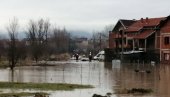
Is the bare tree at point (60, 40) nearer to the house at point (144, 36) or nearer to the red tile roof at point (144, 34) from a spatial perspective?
the house at point (144, 36)

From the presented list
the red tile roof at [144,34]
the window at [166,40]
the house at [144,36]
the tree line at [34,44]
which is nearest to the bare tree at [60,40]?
the tree line at [34,44]

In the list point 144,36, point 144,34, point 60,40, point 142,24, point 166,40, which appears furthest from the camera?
point 60,40

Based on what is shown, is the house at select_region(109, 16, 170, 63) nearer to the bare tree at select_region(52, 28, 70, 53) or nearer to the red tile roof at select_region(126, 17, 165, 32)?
the red tile roof at select_region(126, 17, 165, 32)

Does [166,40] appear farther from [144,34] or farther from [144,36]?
[144,34]

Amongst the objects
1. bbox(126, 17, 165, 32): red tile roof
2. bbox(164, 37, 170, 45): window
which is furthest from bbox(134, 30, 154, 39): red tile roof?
bbox(164, 37, 170, 45): window

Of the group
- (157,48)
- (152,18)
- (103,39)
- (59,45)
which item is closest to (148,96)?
(157,48)

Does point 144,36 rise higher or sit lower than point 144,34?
lower

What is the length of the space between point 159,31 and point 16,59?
972 inches

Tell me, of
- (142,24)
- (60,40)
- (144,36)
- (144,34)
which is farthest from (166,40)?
(60,40)

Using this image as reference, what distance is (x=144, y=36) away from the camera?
8288 centimetres

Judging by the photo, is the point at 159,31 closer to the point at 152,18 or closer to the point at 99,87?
the point at 152,18

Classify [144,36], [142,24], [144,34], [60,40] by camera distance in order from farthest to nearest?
[60,40] < [142,24] < [144,34] < [144,36]

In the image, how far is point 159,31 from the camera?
263 feet

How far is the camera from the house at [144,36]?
77938 millimetres
